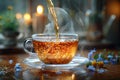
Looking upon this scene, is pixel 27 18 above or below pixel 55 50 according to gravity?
above

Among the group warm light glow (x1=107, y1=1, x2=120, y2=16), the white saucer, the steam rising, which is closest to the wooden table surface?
the white saucer

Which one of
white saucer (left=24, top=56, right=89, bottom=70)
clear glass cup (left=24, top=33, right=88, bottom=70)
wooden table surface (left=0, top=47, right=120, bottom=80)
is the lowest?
wooden table surface (left=0, top=47, right=120, bottom=80)

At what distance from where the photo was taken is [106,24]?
9.12 ft

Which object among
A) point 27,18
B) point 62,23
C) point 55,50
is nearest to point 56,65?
point 55,50

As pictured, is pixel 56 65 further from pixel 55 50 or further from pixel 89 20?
pixel 89 20

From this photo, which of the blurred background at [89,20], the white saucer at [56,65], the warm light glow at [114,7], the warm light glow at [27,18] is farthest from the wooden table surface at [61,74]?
→ the warm light glow at [114,7]

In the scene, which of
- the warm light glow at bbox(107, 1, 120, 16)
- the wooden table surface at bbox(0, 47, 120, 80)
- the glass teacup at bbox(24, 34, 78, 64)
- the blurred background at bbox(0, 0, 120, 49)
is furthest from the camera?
the warm light glow at bbox(107, 1, 120, 16)

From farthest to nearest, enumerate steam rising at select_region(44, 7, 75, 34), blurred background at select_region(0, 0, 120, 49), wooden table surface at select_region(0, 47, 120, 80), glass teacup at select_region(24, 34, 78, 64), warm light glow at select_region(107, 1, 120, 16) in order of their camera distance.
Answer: warm light glow at select_region(107, 1, 120, 16)
blurred background at select_region(0, 0, 120, 49)
steam rising at select_region(44, 7, 75, 34)
glass teacup at select_region(24, 34, 78, 64)
wooden table surface at select_region(0, 47, 120, 80)

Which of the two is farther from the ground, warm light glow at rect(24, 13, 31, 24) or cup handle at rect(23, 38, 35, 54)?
warm light glow at rect(24, 13, 31, 24)

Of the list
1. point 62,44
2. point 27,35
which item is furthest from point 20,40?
point 62,44

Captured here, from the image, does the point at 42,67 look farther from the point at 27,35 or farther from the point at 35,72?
the point at 27,35

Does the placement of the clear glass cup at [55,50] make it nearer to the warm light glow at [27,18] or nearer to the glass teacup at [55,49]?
the glass teacup at [55,49]

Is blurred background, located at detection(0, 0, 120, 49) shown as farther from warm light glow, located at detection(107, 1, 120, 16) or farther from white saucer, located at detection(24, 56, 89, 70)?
white saucer, located at detection(24, 56, 89, 70)

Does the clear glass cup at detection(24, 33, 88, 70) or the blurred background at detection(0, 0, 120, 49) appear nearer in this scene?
the clear glass cup at detection(24, 33, 88, 70)
